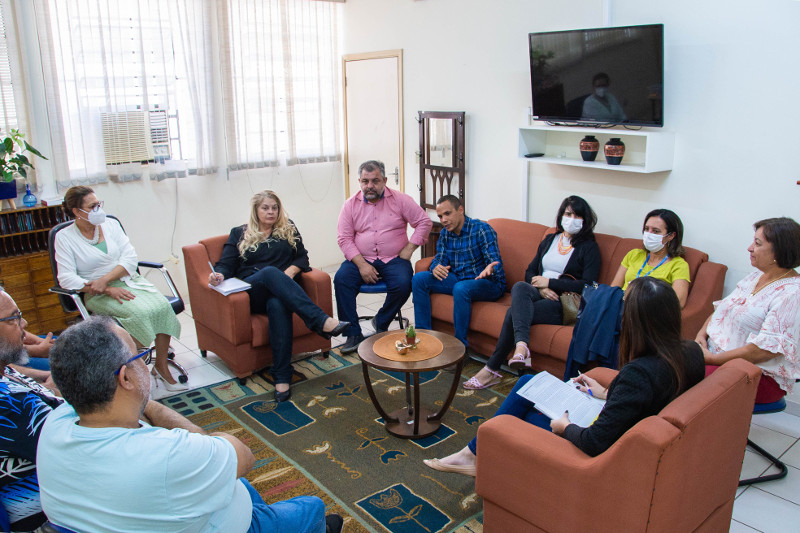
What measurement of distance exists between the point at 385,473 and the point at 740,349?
1749mm

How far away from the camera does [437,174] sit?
226 inches

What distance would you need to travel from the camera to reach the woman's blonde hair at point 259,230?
4352 millimetres

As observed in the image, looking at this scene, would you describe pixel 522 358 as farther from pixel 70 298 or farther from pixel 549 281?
pixel 70 298

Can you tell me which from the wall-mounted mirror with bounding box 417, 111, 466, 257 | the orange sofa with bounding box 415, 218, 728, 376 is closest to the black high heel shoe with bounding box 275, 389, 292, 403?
the orange sofa with bounding box 415, 218, 728, 376

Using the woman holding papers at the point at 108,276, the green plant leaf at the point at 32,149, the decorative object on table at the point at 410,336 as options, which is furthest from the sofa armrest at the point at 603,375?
the green plant leaf at the point at 32,149

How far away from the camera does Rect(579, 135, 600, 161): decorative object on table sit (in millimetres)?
4344

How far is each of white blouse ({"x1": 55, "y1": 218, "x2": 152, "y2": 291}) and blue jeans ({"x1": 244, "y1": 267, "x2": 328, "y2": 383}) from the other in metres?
0.78

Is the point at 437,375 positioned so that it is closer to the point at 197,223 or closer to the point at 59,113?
the point at 197,223

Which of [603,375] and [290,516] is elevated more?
[603,375]

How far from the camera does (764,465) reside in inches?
124

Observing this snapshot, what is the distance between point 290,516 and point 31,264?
11.5 feet

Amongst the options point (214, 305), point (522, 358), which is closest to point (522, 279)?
point (522, 358)

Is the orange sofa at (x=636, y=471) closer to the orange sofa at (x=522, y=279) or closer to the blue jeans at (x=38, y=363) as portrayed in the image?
the orange sofa at (x=522, y=279)

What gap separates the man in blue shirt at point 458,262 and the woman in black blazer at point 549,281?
10.1 inches
